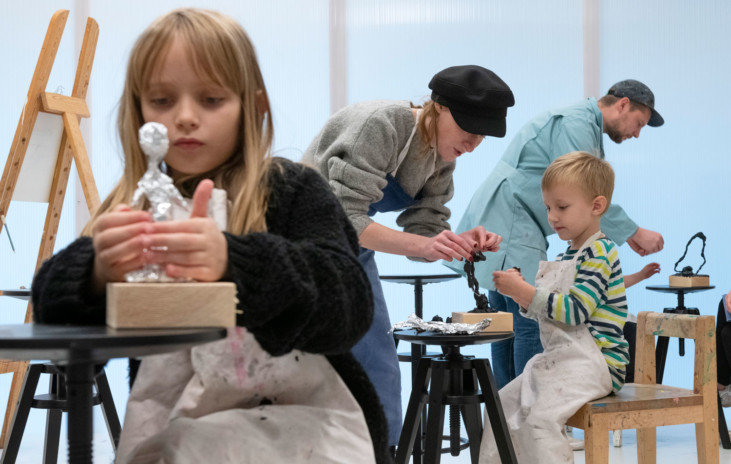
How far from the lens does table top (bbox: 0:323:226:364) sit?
748 mm

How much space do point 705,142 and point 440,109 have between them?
283 centimetres

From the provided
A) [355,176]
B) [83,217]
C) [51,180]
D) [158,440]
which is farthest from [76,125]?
[158,440]

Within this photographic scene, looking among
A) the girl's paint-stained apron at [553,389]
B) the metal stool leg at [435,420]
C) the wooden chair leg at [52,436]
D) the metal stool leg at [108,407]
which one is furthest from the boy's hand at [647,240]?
the wooden chair leg at [52,436]

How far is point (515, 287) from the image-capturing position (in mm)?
2215

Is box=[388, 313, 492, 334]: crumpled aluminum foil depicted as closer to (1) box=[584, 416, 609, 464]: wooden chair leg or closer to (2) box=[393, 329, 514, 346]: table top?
(2) box=[393, 329, 514, 346]: table top

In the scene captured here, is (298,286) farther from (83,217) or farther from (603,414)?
(83,217)

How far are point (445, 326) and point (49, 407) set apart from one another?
3.89 ft

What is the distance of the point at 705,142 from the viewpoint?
14.5 ft

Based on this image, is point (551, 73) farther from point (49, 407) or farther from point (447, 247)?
point (49, 407)

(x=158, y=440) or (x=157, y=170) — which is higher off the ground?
(x=157, y=170)

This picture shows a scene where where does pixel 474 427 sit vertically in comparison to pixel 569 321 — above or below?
below

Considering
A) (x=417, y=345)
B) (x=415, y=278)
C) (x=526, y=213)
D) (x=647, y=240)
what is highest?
(x=526, y=213)

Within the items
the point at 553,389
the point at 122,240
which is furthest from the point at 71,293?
the point at 553,389

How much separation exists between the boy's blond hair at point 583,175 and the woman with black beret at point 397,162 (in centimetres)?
31
